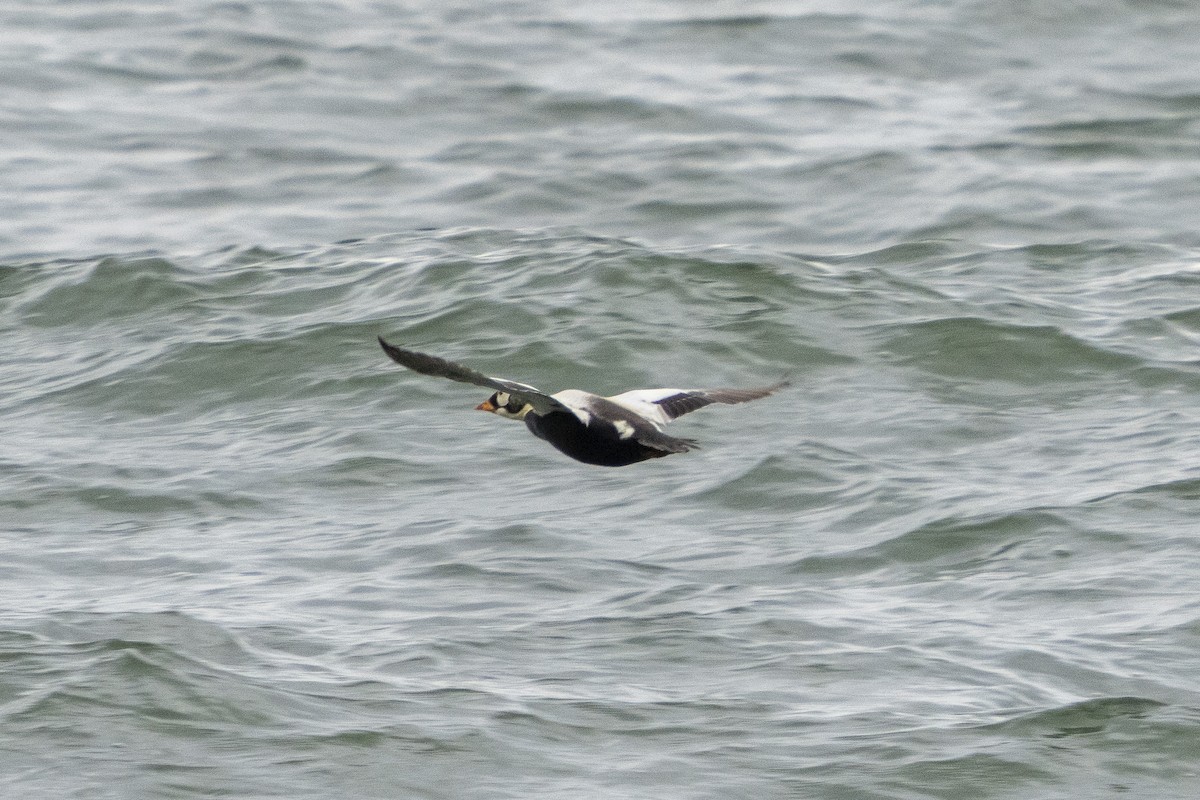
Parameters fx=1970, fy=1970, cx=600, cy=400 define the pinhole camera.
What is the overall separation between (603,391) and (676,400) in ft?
9.94

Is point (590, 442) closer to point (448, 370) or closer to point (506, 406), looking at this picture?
point (506, 406)

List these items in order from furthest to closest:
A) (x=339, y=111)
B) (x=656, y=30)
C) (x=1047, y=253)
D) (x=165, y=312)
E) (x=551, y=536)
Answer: (x=656, y=30), (x=339, y=111), (x=1047, y=253), (x=165, y=312), (x=551, y=536)

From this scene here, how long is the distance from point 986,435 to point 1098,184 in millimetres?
6202

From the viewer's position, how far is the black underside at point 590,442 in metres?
6.84

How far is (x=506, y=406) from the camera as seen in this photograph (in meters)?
7.21

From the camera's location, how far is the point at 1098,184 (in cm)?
1566

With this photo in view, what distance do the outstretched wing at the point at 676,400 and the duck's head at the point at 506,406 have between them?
1.17 feet

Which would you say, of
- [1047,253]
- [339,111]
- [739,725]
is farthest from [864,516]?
[339,111]

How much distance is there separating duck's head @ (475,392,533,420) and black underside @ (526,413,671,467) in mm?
114

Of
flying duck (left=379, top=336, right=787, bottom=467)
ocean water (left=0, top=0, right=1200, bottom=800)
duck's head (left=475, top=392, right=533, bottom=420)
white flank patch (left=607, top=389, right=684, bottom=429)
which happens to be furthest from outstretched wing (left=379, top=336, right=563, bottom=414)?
ocean water (left=0, top=0, right=1200, bottom=800)

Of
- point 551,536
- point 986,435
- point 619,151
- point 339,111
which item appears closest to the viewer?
point 551,536

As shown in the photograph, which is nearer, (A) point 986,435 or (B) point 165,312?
(A) point 986,435

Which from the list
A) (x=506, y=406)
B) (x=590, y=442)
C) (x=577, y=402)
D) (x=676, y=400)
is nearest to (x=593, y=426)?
(x=590, y=442)

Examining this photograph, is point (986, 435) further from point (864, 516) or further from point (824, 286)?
point (824, 286)
